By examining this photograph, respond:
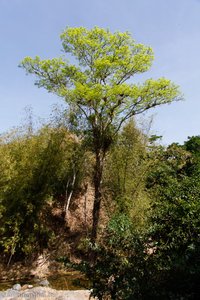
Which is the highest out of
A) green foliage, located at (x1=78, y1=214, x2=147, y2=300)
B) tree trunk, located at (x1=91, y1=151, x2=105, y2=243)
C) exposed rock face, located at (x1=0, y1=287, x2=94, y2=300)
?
tree trunk, located at (x1=91, y1=151, x2=105, y2=243)

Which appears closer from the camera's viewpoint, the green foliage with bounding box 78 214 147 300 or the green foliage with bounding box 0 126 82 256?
the green foliage with bounding box 78 214 147 300

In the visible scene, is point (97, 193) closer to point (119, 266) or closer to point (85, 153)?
point (85, 153)

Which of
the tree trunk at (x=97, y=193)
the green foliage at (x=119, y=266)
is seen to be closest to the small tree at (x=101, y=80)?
the tree trunk at (x=97, y=193)

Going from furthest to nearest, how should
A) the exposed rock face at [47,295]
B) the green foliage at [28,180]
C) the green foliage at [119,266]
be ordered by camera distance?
1. the green foliage at [28,180]
2. the exposed rock face at [47,295]
3. the green foliage at [119,266]

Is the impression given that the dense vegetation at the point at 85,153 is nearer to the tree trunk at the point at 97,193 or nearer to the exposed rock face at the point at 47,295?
the tree trunk at the point at 97,193

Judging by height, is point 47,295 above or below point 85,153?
below

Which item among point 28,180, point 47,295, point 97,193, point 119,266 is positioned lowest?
point 47,295

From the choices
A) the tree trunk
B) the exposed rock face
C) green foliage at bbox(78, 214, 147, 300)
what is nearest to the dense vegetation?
the tree trunk

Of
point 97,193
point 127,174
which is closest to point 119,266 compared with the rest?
point 97,193

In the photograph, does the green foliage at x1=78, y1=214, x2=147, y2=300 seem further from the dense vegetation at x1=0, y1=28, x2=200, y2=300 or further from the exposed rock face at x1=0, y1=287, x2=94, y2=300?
the dense vegetation at x1=0, y1=28, x2=200, y2=300

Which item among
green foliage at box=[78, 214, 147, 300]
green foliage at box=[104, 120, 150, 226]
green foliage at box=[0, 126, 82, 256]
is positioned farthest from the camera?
green foliage at box=[104, 120, 150, 226]

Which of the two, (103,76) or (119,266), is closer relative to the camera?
(119,266)

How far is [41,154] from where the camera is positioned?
48.8 ft

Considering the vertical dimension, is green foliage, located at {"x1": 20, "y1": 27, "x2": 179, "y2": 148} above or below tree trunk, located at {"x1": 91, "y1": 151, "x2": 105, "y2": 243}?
above
